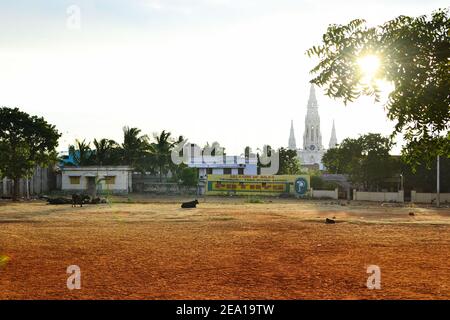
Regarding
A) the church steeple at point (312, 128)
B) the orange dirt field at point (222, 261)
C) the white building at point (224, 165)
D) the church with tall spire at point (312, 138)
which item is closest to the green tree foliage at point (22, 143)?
the orange dirt field at point (222, 261)

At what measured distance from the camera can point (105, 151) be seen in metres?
57.4

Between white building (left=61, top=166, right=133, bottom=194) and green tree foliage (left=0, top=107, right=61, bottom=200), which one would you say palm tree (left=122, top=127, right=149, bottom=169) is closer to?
white building (left=61, top=166, right=133, bottom=194)

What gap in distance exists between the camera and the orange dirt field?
26.0 ft

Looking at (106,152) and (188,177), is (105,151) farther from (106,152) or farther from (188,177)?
(188,177)

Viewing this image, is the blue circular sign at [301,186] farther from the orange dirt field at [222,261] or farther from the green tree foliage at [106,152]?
the orange dirt field at [222,261]

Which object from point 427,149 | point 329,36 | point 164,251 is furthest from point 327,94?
point 164,251

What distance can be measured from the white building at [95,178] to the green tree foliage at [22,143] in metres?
12.2

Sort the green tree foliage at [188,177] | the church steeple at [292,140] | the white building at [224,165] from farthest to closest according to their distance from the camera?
the church steeple at [292,140]
the white building at [224,165]
the green tree foliage at [188,177]

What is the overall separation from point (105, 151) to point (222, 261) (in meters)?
49.2

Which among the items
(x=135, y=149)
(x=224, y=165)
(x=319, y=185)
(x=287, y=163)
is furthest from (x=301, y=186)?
(x=135, y=149)

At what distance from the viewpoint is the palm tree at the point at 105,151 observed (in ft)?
185

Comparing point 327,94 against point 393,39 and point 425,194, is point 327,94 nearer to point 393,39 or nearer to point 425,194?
point 393,39

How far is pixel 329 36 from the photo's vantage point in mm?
6137

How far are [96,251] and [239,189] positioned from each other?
4391cm
